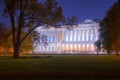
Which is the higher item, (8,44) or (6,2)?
(6,2)

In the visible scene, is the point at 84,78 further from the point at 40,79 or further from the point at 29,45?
the point at 29,45

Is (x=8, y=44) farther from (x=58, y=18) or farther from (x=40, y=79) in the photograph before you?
(x=40, y=79)

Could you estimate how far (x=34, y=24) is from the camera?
70562 mm

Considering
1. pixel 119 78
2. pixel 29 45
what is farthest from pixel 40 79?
pixel 29 45

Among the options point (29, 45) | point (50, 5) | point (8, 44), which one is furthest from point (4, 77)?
point (8, 44)

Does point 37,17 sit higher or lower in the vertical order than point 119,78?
higher

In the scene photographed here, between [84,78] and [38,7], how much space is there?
47706mm

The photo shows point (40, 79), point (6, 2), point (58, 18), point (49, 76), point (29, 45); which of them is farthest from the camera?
point (29, 45)

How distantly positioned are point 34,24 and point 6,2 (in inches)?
343

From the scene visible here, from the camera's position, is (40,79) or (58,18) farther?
(58,18)

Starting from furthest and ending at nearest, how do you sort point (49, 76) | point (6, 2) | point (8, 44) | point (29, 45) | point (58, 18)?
point (8, 44) < point (29, 45) < point (58, 18) < point (6, 2) < point (49, 76)

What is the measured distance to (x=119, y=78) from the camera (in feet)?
75.3

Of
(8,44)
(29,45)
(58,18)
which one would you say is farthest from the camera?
(8,44)

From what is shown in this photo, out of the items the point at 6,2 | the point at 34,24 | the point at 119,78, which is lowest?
the point at 119,78
